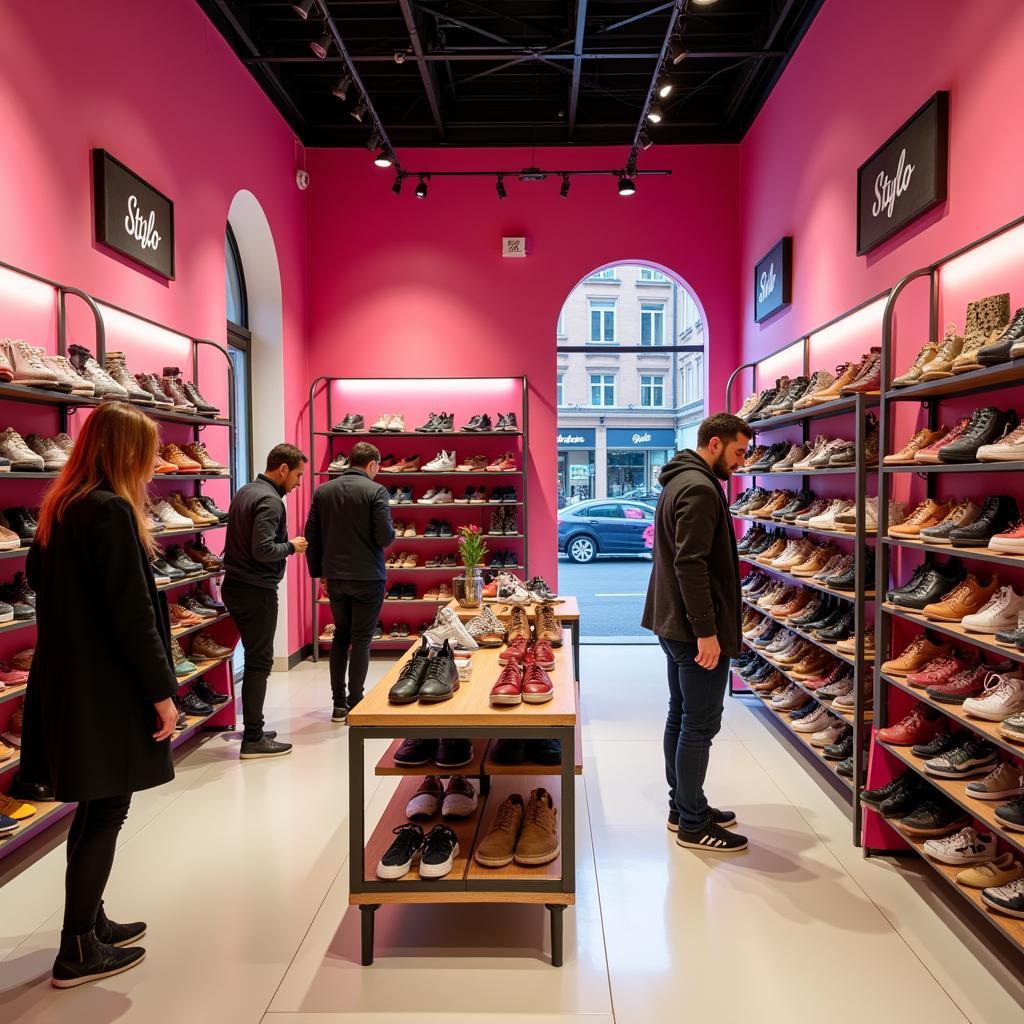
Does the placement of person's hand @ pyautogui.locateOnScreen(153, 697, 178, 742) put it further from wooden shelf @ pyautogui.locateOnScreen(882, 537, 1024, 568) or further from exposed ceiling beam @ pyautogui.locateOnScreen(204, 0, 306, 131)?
exposed ceiling beam @ pyautogui.locateOnScreen(204, 0, 306, 131)

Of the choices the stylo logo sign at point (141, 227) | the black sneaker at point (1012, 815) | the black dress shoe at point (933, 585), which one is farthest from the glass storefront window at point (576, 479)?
the black sneaker at point (1012, 815)

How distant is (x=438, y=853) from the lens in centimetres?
246

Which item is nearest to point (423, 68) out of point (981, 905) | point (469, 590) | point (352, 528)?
point (352, 528)

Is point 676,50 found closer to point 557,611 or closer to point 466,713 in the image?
point 557,611

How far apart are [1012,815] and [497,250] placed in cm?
608

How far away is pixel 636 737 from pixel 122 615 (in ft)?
11.0

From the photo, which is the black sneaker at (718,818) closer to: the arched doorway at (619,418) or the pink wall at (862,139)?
the pink wall at (862,139)

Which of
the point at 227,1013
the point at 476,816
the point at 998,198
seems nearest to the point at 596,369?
the point at 998,198

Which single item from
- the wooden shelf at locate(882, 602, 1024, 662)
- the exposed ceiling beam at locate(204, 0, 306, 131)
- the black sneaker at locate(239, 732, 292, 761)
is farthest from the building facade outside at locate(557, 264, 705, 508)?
the wooden shelf at locate(882, 602, 1024, 662)

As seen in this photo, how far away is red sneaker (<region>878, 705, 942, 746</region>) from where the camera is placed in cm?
302

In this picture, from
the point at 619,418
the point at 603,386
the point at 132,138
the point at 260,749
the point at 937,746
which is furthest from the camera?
the point at 619,418

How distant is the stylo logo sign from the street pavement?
200 inches

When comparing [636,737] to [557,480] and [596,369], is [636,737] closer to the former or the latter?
[557,480]

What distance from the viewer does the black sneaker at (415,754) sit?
2621 mm
